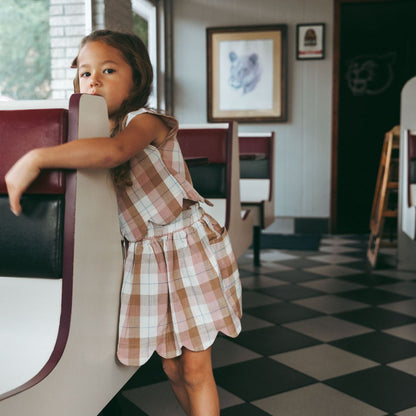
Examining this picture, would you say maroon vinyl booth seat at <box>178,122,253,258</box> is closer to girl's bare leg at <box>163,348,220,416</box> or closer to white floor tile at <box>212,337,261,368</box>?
white floor tile at <box>212,337,261,368</box>

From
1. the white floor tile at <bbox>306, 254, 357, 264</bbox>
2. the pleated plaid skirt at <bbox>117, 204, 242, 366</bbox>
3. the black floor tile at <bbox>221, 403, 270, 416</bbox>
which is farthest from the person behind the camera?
the white floor tile at <bbox>306, 254, 357, 264</bbox>

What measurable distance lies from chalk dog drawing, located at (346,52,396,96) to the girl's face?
524cm

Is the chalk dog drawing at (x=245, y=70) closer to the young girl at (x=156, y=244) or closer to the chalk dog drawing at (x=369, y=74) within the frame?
the chalk dog drawing at (x=369, y=74)

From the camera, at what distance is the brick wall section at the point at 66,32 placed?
3.88 meters

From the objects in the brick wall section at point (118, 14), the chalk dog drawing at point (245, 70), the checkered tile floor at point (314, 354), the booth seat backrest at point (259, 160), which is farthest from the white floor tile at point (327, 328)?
the chalk dog drawing at point (245, 70)

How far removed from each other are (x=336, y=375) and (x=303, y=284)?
149 cm

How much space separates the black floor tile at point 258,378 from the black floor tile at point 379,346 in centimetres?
38

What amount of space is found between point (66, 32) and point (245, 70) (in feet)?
8.01

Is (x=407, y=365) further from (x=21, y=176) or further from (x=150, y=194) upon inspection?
(x=21, y=176)

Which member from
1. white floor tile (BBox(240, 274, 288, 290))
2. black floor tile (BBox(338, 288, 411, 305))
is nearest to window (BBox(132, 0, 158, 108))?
white floor tile (BBox(240, 274, 288, 290))

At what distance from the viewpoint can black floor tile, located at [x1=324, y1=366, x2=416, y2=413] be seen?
1.82 metres

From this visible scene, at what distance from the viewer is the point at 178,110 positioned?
6.07 meters

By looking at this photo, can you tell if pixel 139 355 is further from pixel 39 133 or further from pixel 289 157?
pixel 289 157

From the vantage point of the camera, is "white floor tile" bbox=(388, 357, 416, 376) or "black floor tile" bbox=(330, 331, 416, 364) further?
"black floor tile" bbox=(330, 331, 416, 364)
